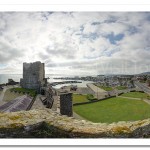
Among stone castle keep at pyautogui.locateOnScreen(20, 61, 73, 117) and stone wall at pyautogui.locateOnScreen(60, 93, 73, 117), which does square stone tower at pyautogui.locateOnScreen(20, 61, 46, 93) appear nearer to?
stone castle keep at pyautogui.locateOnScreen(20, 61, 73, 117)

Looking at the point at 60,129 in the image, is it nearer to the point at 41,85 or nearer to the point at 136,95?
the point at 41,85

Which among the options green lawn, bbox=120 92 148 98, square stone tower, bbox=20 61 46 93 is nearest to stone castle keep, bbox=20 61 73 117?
square stone tower, bbox=20 61 46 93

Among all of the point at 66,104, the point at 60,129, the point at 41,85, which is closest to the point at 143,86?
the point at 41,85

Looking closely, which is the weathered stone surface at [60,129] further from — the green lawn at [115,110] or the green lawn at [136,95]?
the green lawn at [136,95]

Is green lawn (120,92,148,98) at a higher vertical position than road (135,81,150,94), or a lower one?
lower

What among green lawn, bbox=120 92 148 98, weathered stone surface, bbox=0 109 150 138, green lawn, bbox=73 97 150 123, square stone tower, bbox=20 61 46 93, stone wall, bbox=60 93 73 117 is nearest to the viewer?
weathered stone surface, bbox=0 109 150 138
